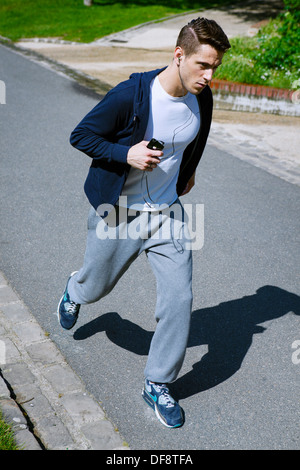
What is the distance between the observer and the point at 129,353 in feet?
13.3

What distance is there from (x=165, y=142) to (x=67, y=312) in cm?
138

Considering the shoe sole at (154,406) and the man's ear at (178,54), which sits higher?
the man's ear at (178,54)

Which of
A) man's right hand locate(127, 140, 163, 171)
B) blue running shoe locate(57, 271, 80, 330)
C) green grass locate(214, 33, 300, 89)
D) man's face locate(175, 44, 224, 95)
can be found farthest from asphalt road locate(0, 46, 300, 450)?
green grass locate(214, 33, 300, 89)

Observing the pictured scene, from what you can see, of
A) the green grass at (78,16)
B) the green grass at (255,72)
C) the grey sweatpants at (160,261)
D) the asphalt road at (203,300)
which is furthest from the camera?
the green grass at (78,16)

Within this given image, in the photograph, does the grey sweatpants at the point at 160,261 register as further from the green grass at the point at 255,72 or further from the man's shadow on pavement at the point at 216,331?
the green grass at the point at 255,72

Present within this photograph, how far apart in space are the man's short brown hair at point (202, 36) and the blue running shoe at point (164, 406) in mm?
1795

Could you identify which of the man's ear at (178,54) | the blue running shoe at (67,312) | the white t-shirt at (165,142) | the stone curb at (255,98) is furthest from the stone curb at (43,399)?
the stone curb at (255,98)

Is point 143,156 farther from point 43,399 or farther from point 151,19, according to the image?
point 151,19

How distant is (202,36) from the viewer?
9.69 feet

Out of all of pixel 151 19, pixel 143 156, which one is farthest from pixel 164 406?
pixel 151 19

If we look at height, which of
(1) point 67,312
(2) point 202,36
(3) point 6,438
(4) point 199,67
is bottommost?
(3) point 6,438

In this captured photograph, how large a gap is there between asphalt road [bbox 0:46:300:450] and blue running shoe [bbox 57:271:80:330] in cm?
15

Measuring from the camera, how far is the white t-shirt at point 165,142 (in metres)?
3.13

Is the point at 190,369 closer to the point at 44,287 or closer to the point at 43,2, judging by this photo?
the point at 44,287
